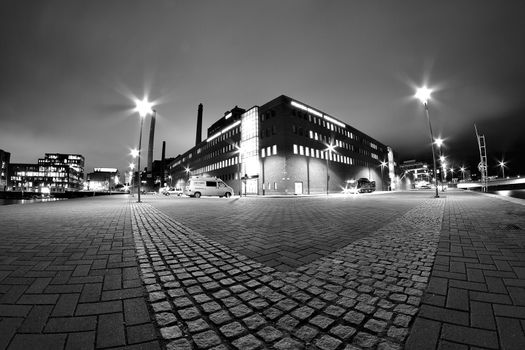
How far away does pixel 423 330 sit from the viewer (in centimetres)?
183

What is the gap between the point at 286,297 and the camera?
243 cm

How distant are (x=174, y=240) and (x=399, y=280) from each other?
416 cm

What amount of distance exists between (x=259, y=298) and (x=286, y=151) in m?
37.9

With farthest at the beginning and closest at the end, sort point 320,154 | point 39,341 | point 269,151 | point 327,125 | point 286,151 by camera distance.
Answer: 1. point 327,125
2. point 320,154
3. point 269,151
4. point 286,151
5. point 39,341

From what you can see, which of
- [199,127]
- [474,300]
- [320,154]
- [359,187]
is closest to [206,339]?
[474,300]

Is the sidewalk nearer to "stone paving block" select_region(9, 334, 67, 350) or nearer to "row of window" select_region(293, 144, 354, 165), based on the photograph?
"stone paving block" select_region(9, 334, 67, 350)

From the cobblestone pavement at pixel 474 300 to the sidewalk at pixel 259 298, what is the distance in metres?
0.01

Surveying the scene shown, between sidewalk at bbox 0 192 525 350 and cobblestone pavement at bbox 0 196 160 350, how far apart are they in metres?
0.01

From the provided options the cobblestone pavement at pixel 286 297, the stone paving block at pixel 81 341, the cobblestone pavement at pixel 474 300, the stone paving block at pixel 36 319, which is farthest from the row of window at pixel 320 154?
the stone paving block at pixel 81 341

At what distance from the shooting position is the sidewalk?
175 cm

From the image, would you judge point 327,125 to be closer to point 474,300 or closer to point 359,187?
point 359,187

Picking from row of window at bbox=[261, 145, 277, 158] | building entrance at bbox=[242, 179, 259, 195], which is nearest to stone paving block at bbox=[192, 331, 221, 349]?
row of window at bbox=[261, 145, 277, 158]

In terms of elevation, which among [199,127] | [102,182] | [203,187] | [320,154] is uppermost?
[199,127]

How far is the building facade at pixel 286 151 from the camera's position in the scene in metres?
40.8
